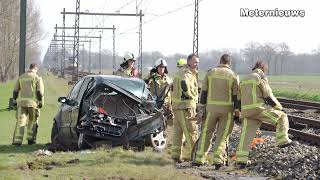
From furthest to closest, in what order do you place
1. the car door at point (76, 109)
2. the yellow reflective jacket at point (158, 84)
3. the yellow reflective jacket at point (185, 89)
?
the yellow reflective jacket at point (158, 84) < the car door at point (76, 109) < the yellow reflective jacket at point (185, 89)

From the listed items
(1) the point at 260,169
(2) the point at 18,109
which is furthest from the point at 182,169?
(2) the point at 18,109

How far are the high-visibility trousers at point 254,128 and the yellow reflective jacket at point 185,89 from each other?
124cm

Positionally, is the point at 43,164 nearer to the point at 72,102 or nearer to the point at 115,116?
the point at 115,116

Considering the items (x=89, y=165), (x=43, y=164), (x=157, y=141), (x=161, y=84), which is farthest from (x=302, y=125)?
(x=43, y=164)

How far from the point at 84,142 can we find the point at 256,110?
3.80 metres

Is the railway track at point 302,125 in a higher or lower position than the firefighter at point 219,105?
lower

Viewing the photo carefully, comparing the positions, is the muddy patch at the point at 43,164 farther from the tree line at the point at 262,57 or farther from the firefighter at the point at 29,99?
the tree line at the point at 262,57

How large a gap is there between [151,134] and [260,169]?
2761 mm

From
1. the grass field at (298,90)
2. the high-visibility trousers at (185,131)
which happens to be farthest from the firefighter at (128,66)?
the grass field at (298,90)

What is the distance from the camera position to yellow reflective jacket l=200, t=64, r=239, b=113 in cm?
957

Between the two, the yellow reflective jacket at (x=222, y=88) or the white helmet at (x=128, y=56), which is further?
the white helmet at (x=128, y=56)

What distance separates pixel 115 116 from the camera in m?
11.4

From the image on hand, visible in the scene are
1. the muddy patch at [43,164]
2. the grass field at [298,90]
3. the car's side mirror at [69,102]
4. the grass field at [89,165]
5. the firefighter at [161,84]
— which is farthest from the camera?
the grass field at [298,90]

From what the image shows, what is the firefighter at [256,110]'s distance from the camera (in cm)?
927
